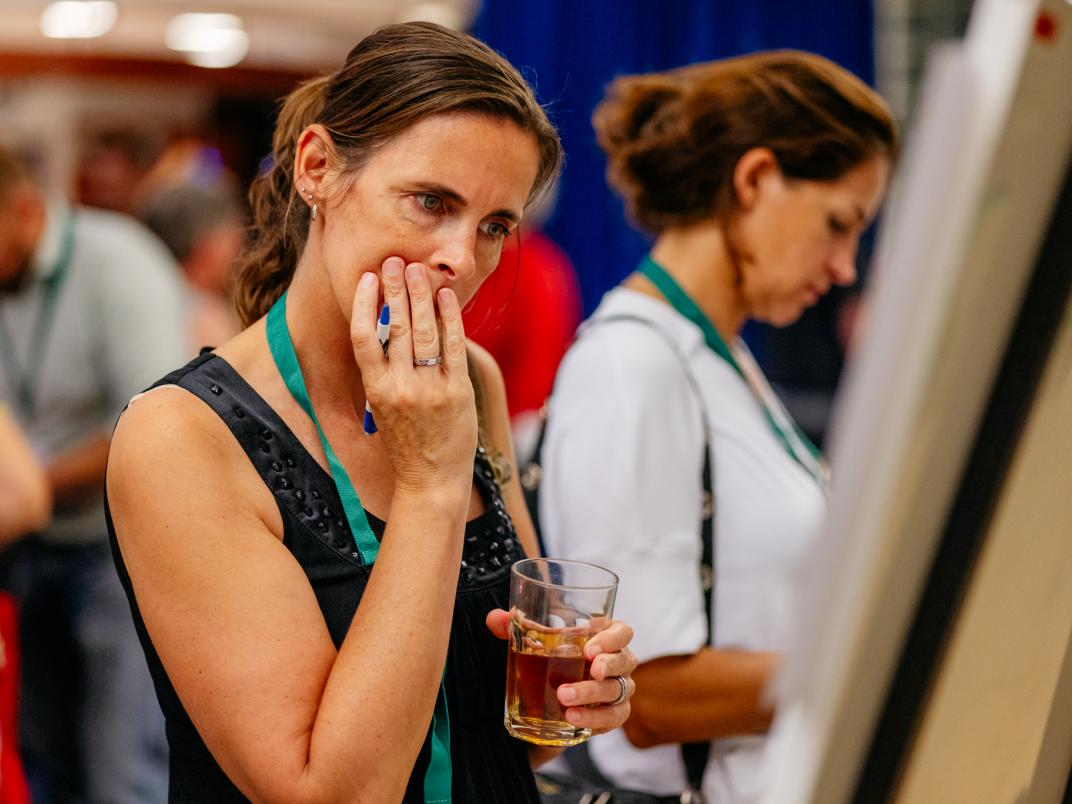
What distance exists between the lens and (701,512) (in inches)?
65.8

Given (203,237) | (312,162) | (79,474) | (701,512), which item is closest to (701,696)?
(701,512)

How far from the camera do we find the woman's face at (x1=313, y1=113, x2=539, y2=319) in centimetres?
117

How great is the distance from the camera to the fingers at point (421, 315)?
1.14m

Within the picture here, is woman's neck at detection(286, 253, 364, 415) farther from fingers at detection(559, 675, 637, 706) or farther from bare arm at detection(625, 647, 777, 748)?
bare arm at detection(625, 647, 777, 748)

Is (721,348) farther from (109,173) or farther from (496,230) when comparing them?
(109,173)

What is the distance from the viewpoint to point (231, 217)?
4.34 m

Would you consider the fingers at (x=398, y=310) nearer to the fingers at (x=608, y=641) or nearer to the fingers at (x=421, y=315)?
the fingers at (x=421, y=315)

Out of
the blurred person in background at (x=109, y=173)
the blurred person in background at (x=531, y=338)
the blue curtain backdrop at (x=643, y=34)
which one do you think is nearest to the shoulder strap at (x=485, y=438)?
the blurred person in background at (x=531, y=338)

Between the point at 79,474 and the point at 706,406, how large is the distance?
1.92 metres

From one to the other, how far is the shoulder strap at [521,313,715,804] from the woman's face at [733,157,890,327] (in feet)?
0.71

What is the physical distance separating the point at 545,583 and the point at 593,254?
3236 mm

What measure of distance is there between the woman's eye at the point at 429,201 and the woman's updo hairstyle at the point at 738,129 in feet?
2.57

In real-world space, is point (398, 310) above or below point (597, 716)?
above

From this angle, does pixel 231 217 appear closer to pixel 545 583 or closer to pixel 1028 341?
pixel 545 583
